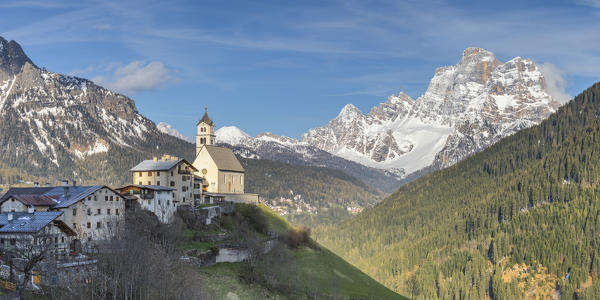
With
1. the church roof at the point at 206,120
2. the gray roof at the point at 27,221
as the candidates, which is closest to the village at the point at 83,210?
the gray roof at the point at 27,221

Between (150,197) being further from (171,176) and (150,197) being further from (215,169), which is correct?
(215,169)

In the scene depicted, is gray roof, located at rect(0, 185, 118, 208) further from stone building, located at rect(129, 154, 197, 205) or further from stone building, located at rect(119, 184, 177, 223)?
stone building, located at rect(129, 154, 197, 205)

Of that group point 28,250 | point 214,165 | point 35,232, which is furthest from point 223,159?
point 28,250

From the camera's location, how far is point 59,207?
10525 centimetres

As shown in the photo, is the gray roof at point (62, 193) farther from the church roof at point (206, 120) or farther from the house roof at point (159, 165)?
the church roof at point (206, 120)

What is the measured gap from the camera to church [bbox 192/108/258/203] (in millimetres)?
163625

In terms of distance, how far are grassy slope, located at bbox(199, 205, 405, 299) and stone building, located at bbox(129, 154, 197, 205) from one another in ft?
79.4

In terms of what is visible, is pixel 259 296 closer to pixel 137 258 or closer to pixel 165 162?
pixel 137 258

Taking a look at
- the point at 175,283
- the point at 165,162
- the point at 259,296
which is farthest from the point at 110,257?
the point at 165,162

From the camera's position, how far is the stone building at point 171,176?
13725cm

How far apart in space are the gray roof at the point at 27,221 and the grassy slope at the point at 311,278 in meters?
26.8

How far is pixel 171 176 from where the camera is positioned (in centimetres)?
13750

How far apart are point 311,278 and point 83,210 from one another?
56.0 m

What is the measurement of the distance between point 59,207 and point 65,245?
841 cm
